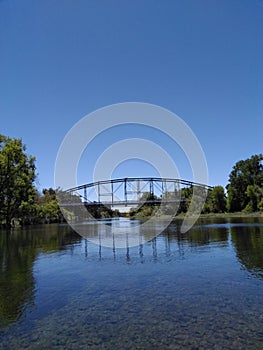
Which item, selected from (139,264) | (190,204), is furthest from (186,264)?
(190,204)

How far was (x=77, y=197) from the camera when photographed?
13250 cm

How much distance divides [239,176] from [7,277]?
9329cm

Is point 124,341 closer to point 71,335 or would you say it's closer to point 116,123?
point 71,335

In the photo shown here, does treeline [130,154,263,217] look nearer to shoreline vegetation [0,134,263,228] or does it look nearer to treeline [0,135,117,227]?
shoreline vegetation [0,134,263,228]

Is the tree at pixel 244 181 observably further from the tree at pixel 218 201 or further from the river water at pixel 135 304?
the river water at pixel 135 304

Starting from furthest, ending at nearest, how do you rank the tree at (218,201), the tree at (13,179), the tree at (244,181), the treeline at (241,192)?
the tree at (218,201), the tree at (244,181), the treeline at (241,192), the tree at (13,179)

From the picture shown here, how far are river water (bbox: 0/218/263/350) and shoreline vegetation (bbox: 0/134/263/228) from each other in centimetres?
4139

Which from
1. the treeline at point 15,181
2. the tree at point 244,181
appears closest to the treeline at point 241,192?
the tree at point 244,181

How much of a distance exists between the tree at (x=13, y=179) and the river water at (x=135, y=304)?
134 feet

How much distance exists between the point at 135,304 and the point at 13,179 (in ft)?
170

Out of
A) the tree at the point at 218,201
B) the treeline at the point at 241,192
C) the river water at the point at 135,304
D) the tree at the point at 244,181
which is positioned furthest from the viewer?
the tree at the point at 218,201

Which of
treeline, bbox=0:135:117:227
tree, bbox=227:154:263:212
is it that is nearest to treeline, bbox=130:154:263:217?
tree, bbox=227:154:263:212

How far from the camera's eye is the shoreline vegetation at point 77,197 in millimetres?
56500

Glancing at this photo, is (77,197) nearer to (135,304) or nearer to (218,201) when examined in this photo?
(218,201)
